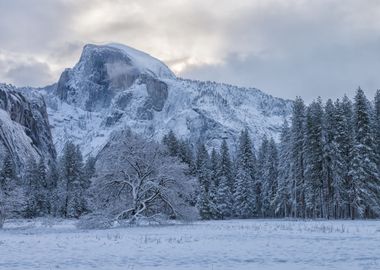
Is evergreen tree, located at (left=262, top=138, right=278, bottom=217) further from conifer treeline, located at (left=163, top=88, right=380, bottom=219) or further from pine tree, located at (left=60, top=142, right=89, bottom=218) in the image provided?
pine tree, located at (left=60, top=142, right=89, bottom=218)

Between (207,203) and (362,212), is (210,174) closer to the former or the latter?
(207,203)

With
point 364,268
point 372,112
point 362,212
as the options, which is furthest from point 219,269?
point 372,112

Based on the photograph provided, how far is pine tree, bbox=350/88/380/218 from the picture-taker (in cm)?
5000

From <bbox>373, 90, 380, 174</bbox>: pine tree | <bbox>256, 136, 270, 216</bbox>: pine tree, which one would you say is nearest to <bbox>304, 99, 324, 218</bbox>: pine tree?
<bbox>373, 90, 380, 174</bbox>: pine tree

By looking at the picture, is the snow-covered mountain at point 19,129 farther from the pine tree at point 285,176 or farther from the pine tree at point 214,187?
the pine tree at point 285,176

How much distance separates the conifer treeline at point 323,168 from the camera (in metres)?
51.2

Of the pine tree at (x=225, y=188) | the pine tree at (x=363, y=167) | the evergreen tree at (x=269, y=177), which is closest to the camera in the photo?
the pine tree at (x=363, y=167)

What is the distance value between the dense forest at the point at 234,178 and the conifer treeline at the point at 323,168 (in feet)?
0.36

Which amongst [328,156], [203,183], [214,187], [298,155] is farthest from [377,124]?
[203,183]

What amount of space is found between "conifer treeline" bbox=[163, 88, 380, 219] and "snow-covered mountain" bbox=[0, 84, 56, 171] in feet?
283

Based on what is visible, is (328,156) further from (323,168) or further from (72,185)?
(72,185)

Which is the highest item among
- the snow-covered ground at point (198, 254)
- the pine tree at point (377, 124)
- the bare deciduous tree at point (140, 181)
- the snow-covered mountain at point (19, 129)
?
the snow-covered mountain at point (19, 129)

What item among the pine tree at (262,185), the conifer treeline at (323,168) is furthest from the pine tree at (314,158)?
the pine tree at (262,185)

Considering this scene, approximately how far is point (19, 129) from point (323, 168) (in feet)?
449
